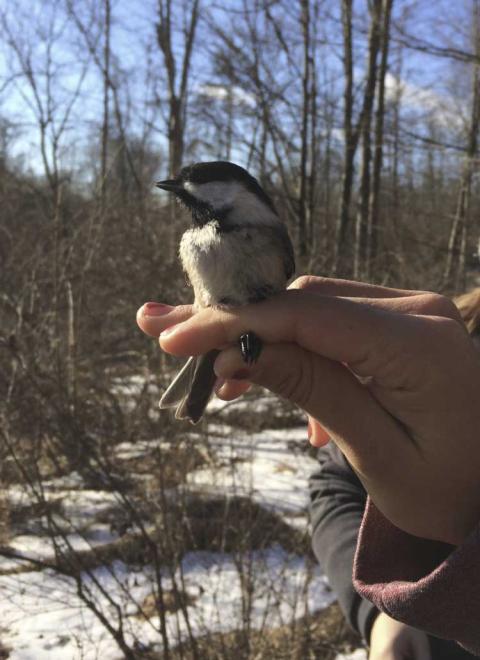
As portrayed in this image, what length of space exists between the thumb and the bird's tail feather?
0.28 m

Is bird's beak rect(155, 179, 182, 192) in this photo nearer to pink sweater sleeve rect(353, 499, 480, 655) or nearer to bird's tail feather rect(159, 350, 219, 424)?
bird's tail feather rect(159, 350, 219, 424)

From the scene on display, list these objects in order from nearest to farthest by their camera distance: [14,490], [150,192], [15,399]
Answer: [15,399]
[14,490]
[150,192]

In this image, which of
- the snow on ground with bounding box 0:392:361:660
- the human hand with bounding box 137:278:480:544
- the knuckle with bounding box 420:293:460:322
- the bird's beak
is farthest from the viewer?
the snow on ground with bounding box 0:392:361:660

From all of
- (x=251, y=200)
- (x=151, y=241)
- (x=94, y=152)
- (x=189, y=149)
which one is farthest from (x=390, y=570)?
(x=94, y=152)

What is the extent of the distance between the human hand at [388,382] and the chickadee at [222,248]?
20 cm

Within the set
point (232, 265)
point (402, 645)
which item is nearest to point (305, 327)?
point (232, 265)

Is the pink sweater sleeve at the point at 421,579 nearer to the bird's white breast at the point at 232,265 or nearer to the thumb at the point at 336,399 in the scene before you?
the thumb at the point at 336,399

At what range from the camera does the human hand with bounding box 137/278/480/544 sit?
0.93 metres

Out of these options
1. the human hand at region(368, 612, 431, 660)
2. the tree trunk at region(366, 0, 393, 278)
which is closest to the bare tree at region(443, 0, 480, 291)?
the tree trunk at region(366, 0, 393, 278)

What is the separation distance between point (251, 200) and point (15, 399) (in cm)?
266

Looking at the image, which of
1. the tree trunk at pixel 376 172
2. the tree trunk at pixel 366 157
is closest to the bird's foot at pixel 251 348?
the tree trunk at pixel 366 157

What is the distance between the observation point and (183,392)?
4.95 ft

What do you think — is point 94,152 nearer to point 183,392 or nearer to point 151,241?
point 151,241

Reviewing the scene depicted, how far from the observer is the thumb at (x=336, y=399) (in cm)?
99
